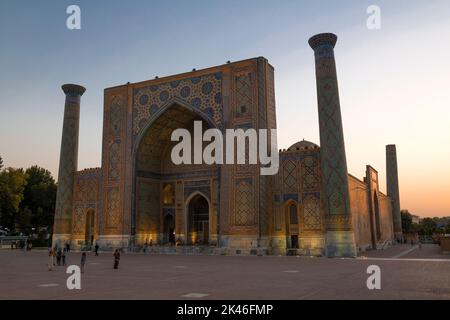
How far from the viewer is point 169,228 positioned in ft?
104

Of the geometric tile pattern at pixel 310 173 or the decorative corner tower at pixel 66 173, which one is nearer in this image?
the geometric tile pattern at pixel 310 173

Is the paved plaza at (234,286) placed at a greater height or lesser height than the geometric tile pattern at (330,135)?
lesser

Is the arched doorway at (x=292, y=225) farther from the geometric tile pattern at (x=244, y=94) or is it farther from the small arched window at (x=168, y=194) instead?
the small arched window at (x=168, y=194)

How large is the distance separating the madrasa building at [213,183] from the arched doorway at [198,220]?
0.07m

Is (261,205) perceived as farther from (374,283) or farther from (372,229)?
(374,283)

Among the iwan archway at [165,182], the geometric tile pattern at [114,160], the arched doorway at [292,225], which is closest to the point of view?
the arched doorway at [292,225]

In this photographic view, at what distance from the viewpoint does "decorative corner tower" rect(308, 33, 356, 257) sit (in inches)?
838

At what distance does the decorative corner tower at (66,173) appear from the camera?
30969 millimetres

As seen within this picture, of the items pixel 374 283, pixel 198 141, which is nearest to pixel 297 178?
pixel 198 141

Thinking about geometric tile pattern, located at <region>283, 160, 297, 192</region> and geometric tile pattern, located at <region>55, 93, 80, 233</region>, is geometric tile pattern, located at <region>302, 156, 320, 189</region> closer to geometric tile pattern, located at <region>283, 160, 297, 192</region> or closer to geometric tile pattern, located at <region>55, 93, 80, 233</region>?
geometric tile pattern, located at <region>283, 160, 297, 192</region>

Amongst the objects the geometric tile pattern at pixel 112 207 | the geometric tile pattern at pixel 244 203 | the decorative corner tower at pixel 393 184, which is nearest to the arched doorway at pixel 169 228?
the geometric tile pattern at pixel 112 207

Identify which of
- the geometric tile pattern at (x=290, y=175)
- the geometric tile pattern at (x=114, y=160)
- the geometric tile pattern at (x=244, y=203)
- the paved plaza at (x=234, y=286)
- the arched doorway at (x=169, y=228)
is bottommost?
the paved plaza at (x=234, y=286)

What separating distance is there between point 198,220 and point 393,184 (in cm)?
2809
